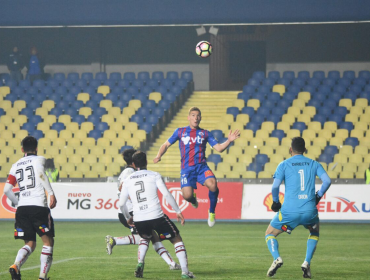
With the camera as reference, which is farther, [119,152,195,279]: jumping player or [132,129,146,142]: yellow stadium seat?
[132,129,146,142]: yellow stadium seat

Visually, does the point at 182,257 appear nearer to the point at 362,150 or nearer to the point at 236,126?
the point at 362,150

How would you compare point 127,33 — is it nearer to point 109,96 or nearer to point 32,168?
point 109,96

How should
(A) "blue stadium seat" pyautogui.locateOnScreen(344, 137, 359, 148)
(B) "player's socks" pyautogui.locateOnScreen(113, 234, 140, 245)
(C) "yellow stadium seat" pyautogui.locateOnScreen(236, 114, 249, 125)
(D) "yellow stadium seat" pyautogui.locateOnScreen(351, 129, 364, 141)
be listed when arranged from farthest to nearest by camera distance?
(C) "yellow stadium seat" pyautogui.locateOnScreen(236, 114, 249, 125), (D) "yellow stadium seat" pyautogui.locateOnScreen(351, 129, 364, 141), (A) "blue stadium seat" pyautogui.locateOnScreen(344, 137, 359, 148), (B) "player's socks" pyautogui.locateOnScreen(113, 234, 140, 245)

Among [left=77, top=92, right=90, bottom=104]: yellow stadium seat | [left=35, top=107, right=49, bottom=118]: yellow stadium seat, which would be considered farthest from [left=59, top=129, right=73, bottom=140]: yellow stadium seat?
[left=77, top=92, right=90, bottom=104]: yellow stadium seat

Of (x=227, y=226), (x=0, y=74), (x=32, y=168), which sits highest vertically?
(x=0, y=74)

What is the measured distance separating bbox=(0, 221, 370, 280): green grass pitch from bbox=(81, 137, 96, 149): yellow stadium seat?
440 centimetres

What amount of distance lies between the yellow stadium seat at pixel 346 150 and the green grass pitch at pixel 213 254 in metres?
3.35

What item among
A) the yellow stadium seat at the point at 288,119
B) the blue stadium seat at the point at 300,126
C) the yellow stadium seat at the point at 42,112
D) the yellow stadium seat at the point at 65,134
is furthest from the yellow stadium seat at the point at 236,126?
the yellow stadium seat at the point at 42,112

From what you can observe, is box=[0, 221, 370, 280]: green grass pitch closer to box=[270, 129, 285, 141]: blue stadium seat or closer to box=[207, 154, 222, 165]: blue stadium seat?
box=[207, 154, 222, 165]: blue stadium seat

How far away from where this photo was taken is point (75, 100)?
1005 inches

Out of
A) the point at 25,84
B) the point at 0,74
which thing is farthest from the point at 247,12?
the point at 0,74

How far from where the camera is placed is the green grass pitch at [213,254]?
909cm

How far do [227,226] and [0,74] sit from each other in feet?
51.3

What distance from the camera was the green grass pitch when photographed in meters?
9.09
